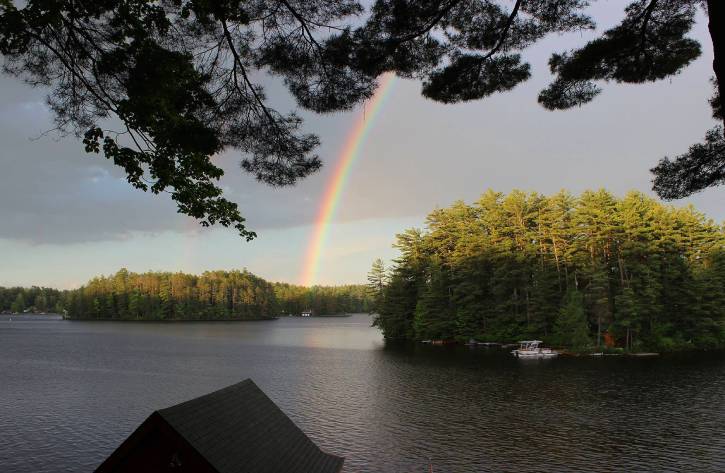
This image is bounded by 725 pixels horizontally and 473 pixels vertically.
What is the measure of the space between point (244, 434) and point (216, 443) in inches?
63.8

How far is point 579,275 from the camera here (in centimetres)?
6156

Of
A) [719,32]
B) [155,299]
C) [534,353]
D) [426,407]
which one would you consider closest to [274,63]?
[719,32]

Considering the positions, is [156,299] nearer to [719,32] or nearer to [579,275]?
[579,275]

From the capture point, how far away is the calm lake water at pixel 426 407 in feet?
69.2

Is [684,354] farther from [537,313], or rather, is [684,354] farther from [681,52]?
[681,52]

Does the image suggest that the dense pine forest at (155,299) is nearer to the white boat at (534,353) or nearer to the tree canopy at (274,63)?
the white boat at (534,353)

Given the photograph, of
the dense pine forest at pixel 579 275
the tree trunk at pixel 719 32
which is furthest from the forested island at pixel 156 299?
the tree trunk at pixel 719 32

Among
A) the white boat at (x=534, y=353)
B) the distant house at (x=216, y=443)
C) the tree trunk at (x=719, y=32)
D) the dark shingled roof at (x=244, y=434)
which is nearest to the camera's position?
the tree trunk at (x=719, y=32)

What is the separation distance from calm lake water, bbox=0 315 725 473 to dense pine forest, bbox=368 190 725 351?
23.4 feet

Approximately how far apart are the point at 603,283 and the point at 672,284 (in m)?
10.1

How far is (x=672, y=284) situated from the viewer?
57.9 m

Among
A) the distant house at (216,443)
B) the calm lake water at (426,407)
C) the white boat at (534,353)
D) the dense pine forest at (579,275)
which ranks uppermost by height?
the dense pine forest at (579,275)

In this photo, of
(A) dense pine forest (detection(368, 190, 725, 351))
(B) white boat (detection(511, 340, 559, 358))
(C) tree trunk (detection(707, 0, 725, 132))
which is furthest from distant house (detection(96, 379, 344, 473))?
(A) dense pine forest (detection(368, 190, 725, 351))

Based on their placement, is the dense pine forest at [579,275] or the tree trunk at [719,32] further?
the dense pine forest at [579,275]
